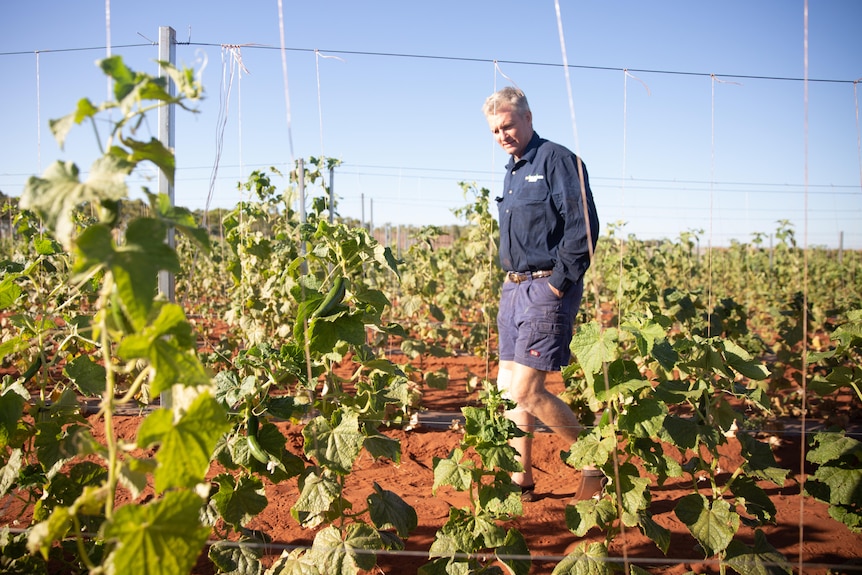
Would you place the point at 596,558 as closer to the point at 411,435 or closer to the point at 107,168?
the point at 107,168

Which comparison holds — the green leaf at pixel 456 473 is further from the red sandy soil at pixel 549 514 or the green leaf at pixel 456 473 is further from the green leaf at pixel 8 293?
the green leaf at pixel 8 293

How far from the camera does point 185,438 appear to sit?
→ 108cm

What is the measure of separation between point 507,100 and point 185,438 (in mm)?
2340

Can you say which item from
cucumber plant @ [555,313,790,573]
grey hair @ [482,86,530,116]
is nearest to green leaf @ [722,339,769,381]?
cucumber plant @ [555,313,790,573]

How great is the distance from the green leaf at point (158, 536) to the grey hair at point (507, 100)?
237cm

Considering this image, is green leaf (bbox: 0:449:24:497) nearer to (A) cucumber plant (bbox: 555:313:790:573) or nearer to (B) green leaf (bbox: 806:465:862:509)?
(A) cucumber plant (bbox: 555:313:790:573)

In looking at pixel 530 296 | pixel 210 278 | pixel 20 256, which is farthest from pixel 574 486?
pixel 210 278

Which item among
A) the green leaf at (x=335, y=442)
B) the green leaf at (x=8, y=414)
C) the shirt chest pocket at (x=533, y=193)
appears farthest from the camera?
the shirt chest pocket at (x=533, y=193)

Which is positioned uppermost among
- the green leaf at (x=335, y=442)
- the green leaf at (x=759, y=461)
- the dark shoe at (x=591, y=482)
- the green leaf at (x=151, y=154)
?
the green leaf at (x=151, y=154)

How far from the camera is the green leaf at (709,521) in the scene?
1.94 meters

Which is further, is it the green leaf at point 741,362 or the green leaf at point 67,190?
the green leaf at point 741,362

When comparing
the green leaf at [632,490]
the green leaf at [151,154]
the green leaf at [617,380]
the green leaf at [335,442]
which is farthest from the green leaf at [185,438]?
the green leaf at [632,490]

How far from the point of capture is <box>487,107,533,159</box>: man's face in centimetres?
297

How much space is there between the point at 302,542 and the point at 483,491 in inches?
41.3
